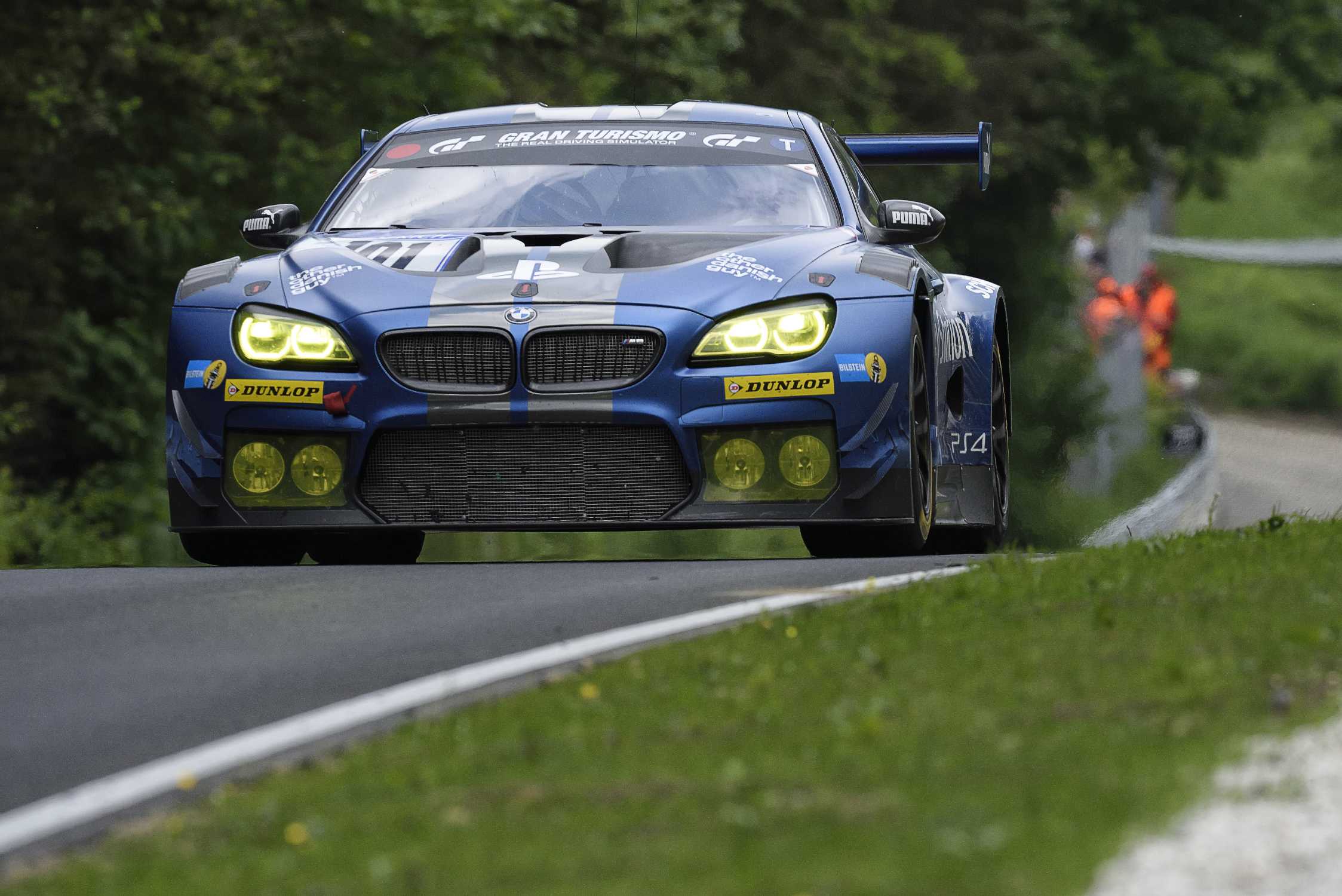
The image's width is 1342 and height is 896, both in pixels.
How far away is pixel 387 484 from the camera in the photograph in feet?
29.9

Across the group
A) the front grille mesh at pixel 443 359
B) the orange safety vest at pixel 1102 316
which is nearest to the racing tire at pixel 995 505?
the front grille mesh at pixel 443 359

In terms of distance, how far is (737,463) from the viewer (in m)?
9.02

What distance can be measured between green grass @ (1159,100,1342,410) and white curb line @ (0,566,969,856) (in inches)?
2371

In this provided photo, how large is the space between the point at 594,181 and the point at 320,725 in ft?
15.3

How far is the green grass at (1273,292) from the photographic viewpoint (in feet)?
255

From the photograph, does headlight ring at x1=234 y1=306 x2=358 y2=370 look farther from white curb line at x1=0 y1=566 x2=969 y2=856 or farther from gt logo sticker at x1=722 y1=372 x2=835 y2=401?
white curb line at x1=0 y1=566 x2=969 y2=856

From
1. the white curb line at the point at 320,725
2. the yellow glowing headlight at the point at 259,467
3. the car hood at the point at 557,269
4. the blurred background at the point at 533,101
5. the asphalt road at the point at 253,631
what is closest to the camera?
the white curb line at the point at 320,725

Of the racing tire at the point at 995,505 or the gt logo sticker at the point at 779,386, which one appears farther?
the racing tire at the point at 995,505

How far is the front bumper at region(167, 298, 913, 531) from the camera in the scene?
8953mm

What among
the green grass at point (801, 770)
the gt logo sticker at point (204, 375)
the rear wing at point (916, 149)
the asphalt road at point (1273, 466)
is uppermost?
the green grass at point (801, 770)

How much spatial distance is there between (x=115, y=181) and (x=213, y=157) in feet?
3.99

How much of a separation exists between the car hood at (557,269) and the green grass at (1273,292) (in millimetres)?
58074

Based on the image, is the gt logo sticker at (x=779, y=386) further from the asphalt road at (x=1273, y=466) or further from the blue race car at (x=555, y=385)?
the asphalt road at (x=1273, y=466)

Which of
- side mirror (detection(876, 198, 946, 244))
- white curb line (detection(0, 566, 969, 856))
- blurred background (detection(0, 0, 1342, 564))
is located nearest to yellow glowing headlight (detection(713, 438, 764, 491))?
white curb line (detection(0, 566, 969, 856))
